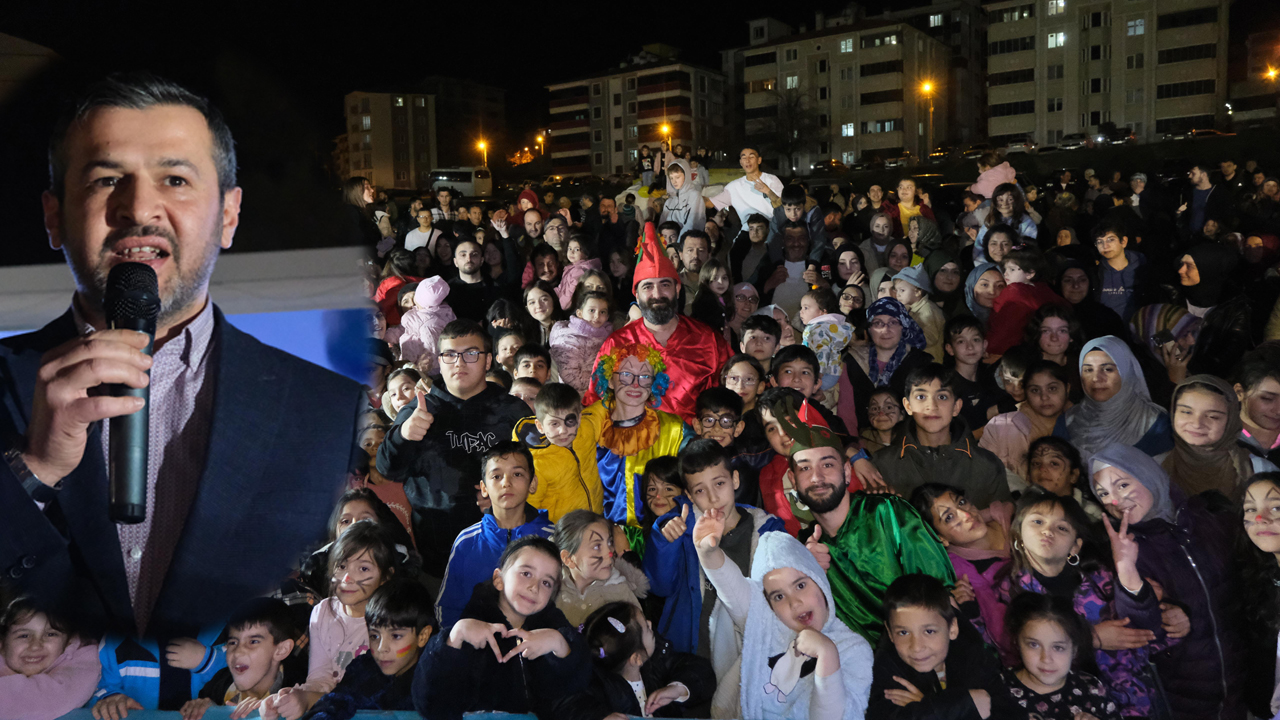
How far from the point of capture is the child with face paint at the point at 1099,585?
271 cm

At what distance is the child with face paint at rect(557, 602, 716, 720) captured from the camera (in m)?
2.61

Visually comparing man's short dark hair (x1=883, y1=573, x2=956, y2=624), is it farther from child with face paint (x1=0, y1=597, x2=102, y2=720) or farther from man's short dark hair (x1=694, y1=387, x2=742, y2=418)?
child with face paint (x1=0, y1=597, x2=102, y2=720)

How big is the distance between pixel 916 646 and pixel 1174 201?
26.3ft

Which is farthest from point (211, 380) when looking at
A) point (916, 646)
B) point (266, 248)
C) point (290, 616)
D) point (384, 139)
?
point (916, 646)

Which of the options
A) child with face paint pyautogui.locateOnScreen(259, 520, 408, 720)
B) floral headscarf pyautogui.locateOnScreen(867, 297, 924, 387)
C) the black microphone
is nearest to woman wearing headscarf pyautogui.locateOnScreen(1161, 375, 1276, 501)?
floral headscarf pyautogui.locateOnScreen(867, 297, 924, 387)

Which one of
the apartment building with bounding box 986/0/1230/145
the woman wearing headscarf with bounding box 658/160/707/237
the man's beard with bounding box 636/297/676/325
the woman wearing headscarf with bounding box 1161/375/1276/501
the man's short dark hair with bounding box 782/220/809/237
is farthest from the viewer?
the apartment building with bounding box 986/0/1230/145

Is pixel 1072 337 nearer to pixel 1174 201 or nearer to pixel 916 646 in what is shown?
pixel 916 646

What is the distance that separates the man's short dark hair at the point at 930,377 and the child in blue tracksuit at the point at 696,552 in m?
0.95

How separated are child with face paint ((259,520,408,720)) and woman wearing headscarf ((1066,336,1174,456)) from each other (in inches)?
115

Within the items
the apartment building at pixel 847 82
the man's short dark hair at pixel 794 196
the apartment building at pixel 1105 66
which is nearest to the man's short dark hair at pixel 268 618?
the man's short dark hair at pixel 794 196

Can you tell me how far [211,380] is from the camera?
2.38 metres

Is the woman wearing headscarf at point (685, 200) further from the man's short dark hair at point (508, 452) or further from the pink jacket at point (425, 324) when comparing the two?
the man's short dark hair at point (508, 452)

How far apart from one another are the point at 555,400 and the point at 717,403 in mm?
659

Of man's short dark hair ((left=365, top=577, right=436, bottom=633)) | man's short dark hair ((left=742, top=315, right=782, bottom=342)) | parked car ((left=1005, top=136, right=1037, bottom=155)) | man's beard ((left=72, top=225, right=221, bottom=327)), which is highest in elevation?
parked car ((left=1005, top=136, right=1037, bottom=155))
